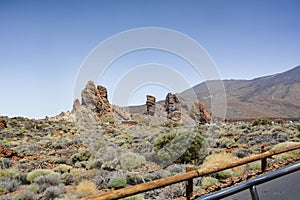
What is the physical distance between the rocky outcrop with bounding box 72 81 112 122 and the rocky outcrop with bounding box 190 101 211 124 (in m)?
17.9

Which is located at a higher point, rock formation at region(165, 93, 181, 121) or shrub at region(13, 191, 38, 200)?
rock formation at region(165, 93, 181, 121)

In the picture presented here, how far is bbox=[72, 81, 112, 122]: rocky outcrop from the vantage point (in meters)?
59.3

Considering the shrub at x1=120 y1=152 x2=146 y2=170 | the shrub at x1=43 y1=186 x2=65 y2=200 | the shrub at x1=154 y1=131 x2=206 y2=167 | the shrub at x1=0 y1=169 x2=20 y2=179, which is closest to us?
the shrub at x1=43 y1=186 x2=65 y2=200

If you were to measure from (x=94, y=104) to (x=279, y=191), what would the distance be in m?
57.2

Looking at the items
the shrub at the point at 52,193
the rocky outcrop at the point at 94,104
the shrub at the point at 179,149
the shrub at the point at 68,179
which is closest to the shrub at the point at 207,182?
the shrub at the point at 52,193

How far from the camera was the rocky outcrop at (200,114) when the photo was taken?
57428 mm

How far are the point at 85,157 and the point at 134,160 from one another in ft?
11.0

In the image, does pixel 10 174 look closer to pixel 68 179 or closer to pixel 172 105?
pixel 68 179

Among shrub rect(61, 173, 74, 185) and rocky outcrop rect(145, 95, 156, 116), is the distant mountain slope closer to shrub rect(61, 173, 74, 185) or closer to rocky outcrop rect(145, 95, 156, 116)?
rocky outcrop rect(145, 95, 156, 116)

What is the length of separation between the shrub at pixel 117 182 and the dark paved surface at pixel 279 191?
12.6 ft

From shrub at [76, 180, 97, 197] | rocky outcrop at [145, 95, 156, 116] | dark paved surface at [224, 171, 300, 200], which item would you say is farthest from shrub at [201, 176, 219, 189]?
rocky outcrop at [145, 95, 156, 116]

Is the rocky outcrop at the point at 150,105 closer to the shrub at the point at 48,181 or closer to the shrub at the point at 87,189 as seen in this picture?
the shrub at the point at 48,181

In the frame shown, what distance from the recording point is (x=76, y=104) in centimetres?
7019

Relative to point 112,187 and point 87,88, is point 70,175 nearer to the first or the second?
point 112,187
